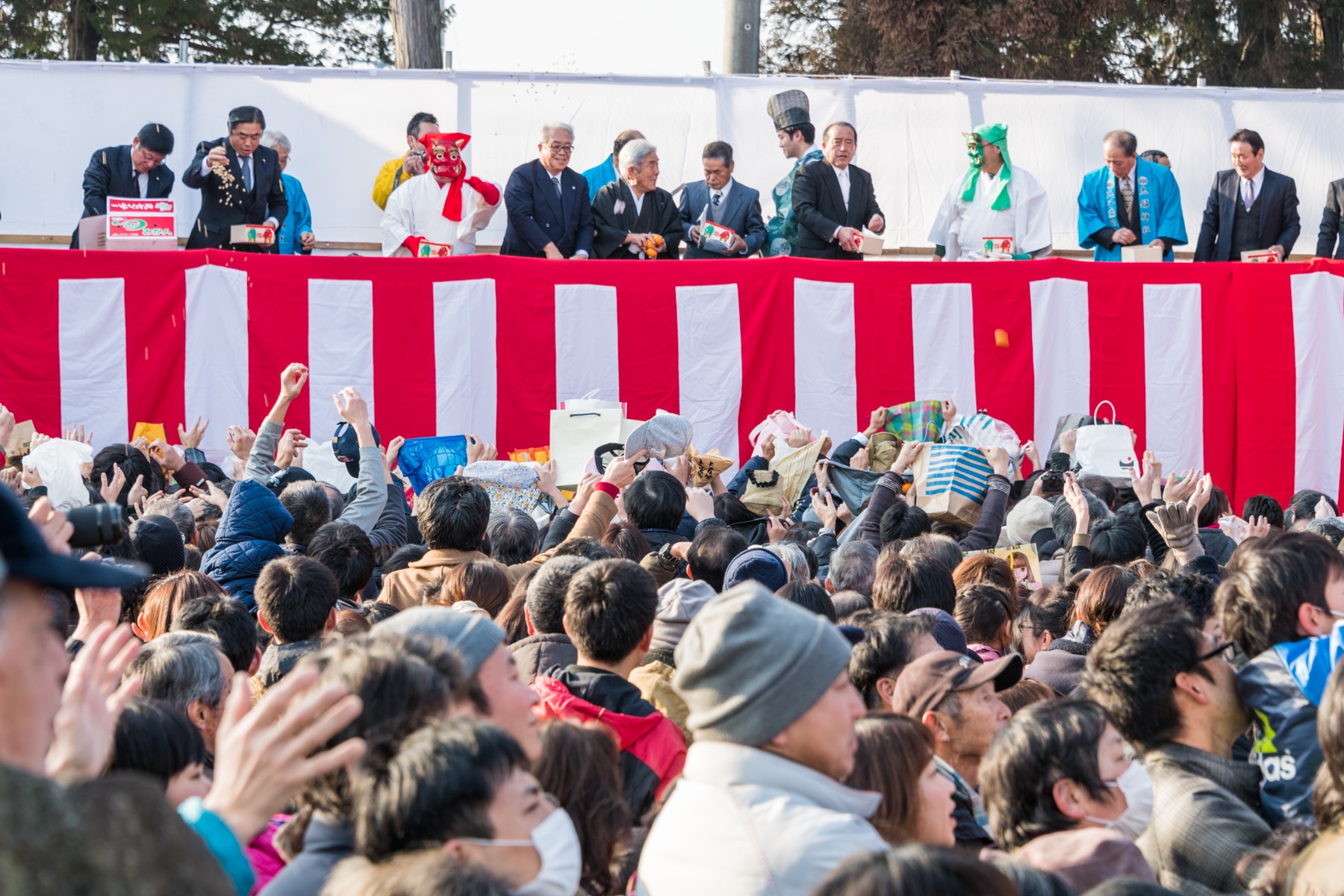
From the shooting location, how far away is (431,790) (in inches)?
71.4

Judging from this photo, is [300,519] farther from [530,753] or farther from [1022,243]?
[1022,243]

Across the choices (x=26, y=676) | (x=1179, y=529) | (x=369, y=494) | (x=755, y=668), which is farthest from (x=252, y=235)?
(x=26, y=676)

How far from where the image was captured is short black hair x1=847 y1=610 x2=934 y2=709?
328cm

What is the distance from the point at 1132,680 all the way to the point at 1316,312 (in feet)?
22.6

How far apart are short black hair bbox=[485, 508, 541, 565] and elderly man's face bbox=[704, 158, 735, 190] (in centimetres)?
502

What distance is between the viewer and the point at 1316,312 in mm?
8773

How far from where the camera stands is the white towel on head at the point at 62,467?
6.57m

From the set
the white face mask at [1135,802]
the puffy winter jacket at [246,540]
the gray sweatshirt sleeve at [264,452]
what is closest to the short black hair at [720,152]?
the gray sweatshirt sleeve at [264,452]

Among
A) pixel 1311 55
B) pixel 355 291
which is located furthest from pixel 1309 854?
pixel 1311 55

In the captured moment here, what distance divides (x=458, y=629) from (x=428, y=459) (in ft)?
16.9

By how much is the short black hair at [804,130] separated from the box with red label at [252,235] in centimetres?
378

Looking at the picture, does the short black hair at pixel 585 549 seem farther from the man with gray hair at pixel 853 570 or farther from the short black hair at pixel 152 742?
the short black hair at pixel 152 742

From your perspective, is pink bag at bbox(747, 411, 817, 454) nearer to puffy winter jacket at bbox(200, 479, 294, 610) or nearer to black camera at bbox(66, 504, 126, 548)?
puffy winter jacket at bbox(200, 479, 294, 610)

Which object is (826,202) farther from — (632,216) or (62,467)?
(62,467)
